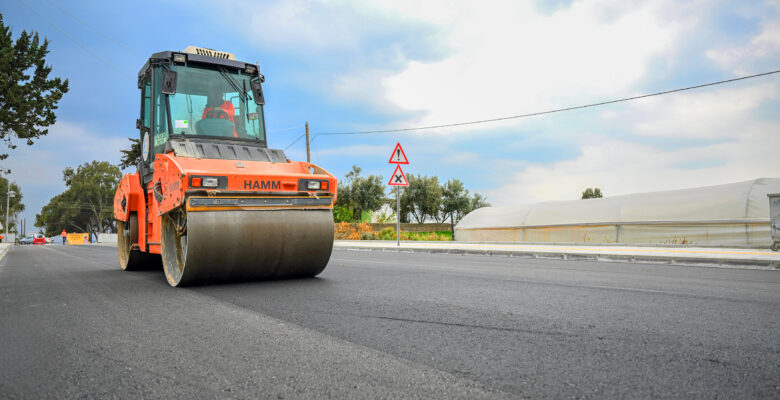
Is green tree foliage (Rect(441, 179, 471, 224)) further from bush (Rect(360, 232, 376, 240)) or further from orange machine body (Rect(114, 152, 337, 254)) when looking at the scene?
orange machine body (Rect(114, 152, 337, 254))

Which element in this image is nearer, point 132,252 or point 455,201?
point 132,252

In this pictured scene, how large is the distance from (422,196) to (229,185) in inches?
1864

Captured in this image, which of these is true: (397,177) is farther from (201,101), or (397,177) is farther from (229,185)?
(229,185)

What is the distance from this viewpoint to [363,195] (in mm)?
50625

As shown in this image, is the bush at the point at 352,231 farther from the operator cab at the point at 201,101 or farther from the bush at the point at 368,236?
the operator cab at the point at 201,101

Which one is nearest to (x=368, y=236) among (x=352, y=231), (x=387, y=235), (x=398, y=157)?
(x=387, y=235)

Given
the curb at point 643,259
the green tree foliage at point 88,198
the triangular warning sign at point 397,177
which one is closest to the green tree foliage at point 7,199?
the green tree foliage at point 88,198

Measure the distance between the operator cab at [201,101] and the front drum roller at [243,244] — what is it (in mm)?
1470

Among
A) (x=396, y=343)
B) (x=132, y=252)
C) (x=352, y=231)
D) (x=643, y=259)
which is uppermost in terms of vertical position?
(x=132, y=252)

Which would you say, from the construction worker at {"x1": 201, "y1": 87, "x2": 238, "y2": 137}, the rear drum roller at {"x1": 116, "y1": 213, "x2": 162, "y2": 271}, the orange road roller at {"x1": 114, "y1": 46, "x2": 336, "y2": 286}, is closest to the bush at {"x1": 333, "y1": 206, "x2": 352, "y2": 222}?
the rear drum roller at {"x1": 116, "y1": 213, "x2": 162, "y2": 271}

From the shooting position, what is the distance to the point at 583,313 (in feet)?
14.2

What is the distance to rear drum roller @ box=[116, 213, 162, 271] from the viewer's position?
853cm

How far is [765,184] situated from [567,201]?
889 cm

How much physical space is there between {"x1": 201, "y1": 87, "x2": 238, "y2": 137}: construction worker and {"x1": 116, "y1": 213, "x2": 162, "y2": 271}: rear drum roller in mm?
2528
